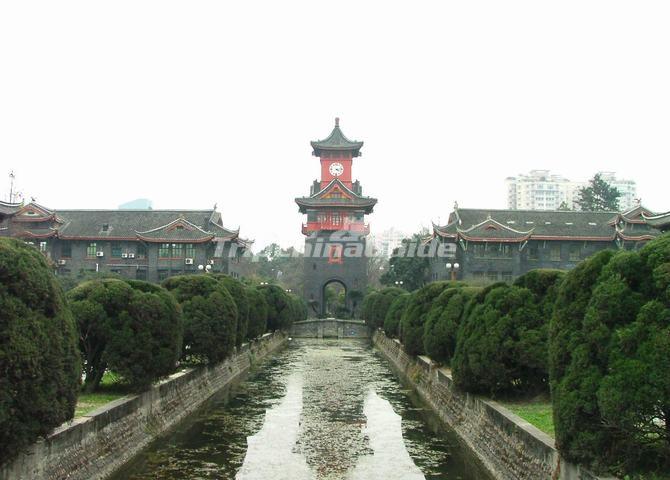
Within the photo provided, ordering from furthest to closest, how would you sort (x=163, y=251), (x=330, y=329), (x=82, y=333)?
(x=330, y=329), (x=163, y=251), (x=82, y=333)

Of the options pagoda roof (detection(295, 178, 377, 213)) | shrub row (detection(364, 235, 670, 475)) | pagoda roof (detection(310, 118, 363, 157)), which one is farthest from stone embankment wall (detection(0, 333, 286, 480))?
pagoda roof (detection(310, 118, 363, 157))

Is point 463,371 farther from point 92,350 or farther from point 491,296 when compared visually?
point 92,350

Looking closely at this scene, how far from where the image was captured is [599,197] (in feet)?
224

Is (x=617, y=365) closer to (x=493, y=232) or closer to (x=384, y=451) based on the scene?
(x=384, y=451)

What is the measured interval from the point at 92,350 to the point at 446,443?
6781mm

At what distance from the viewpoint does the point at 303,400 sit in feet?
61.0

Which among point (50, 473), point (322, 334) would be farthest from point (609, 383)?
point (322, 334)

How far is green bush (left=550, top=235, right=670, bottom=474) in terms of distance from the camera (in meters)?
6.34

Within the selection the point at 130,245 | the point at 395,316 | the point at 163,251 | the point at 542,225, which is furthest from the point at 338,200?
the point at 395,316

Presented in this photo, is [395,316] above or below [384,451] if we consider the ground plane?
above

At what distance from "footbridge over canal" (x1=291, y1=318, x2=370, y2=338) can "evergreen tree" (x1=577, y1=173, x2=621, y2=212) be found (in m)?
30.3

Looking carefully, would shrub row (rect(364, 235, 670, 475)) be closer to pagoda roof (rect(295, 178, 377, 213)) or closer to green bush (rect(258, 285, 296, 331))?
green bush (rect(258, 285, 296, 331))

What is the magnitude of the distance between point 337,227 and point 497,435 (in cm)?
4369

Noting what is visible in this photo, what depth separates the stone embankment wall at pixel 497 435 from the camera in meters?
8.45
